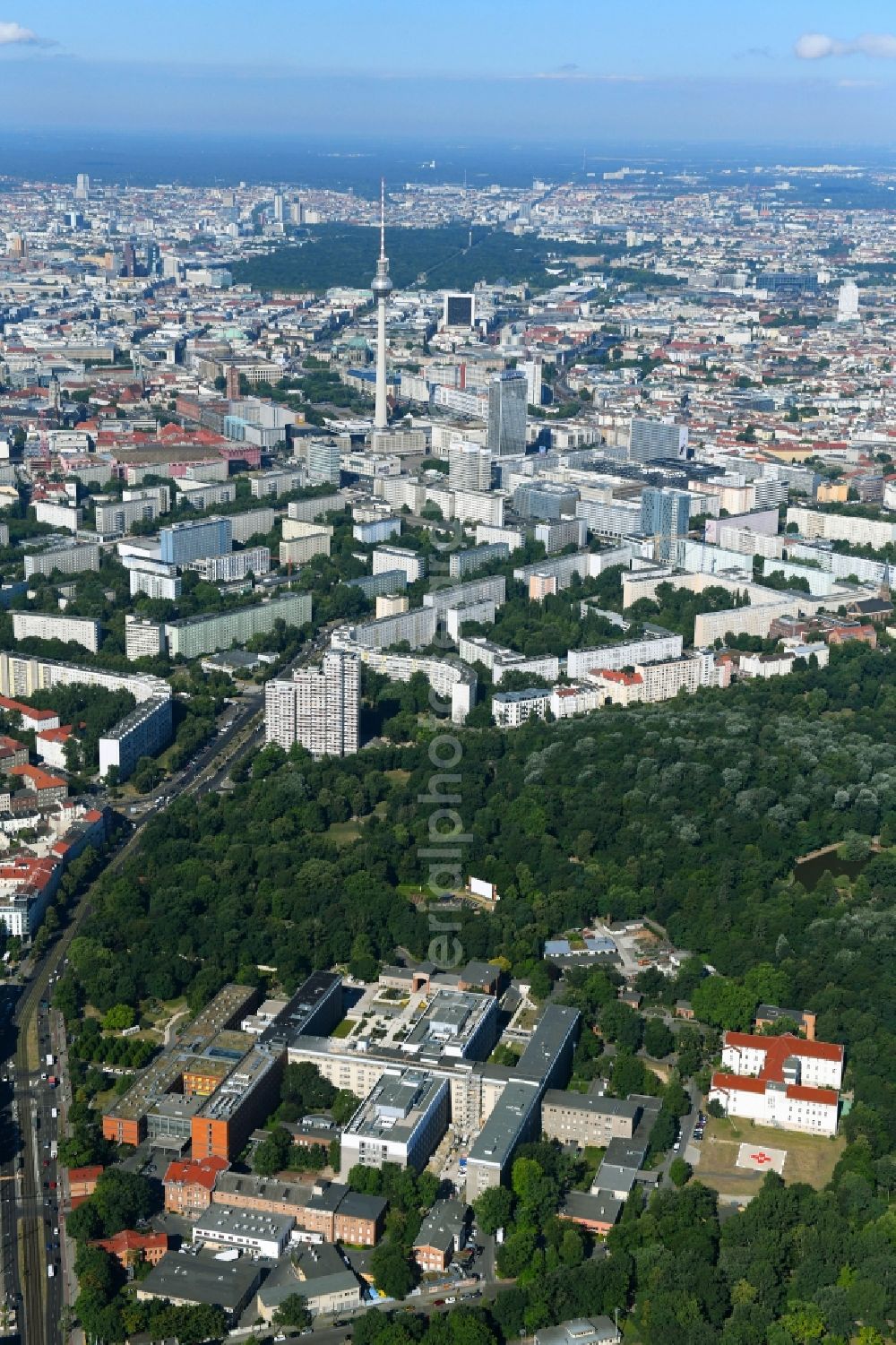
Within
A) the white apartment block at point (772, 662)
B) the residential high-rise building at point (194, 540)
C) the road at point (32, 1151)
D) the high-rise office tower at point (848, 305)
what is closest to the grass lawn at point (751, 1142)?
the road at point (32, 1151)

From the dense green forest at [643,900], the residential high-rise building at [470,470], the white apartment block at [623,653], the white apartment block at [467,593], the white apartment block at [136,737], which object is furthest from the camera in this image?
the residential high-rise building at [470,470]

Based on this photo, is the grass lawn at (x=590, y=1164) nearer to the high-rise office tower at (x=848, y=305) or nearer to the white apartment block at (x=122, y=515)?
the white apartment block at (x=122, y=515)

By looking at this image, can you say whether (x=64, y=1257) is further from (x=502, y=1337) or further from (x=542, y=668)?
(x=542, y=668)

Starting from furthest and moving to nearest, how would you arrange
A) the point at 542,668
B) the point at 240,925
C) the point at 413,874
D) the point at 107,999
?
the point at 542,668 → the point at 413,874 → the point at 240,925 → the point at 107,999

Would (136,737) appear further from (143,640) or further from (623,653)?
(623,653)

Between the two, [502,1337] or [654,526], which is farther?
[654,526]

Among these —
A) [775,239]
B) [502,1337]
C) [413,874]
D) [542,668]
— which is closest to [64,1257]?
[502,1337]

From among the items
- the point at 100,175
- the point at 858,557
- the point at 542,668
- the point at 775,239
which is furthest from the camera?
the point at 100,175
